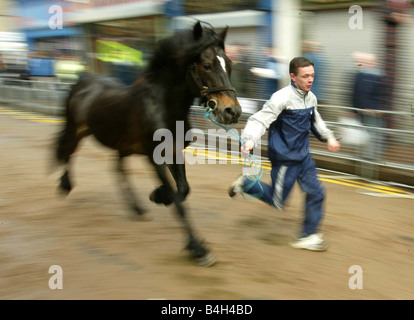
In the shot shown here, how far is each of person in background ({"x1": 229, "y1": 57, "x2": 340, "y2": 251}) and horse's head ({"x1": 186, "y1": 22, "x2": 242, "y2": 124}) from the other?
0.32m

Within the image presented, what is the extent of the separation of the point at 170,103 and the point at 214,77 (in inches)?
23.6

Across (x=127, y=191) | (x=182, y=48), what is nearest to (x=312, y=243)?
(x=182, y=48)

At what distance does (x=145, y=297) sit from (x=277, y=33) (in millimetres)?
8731

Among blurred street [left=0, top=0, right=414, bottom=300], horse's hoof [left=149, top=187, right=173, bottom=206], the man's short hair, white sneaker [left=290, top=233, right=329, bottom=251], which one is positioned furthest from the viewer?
horse's hoof [left=149, top=187, right=173, bottom=206]

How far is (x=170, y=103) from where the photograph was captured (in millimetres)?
4273

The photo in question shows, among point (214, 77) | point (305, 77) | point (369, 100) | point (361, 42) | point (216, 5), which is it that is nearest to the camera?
point (214, 77)

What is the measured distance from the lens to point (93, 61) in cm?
1738

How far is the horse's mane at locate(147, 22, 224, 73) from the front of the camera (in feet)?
12.9

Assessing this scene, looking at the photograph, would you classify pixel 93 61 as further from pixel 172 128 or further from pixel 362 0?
pixel 172 128

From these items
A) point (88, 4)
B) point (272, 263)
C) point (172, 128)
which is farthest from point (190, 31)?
point (88, 4)

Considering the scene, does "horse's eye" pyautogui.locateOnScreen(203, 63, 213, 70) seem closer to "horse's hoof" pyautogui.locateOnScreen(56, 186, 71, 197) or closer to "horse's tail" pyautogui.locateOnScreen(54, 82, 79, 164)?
"horse's tail" pyautogui.locateOnScreen(54, 82, 79, 164)

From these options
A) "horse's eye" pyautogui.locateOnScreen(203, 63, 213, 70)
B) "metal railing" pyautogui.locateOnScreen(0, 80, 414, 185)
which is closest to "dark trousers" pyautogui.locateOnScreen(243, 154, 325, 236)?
"horse's eye" pyautogui.locateOnScreen(203, 63, 213, 70)

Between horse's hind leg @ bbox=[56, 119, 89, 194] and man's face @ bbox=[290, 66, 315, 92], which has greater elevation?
man's face @ bbox=[290, 66, 315, 92]

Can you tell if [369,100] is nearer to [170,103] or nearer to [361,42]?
[361,42]
